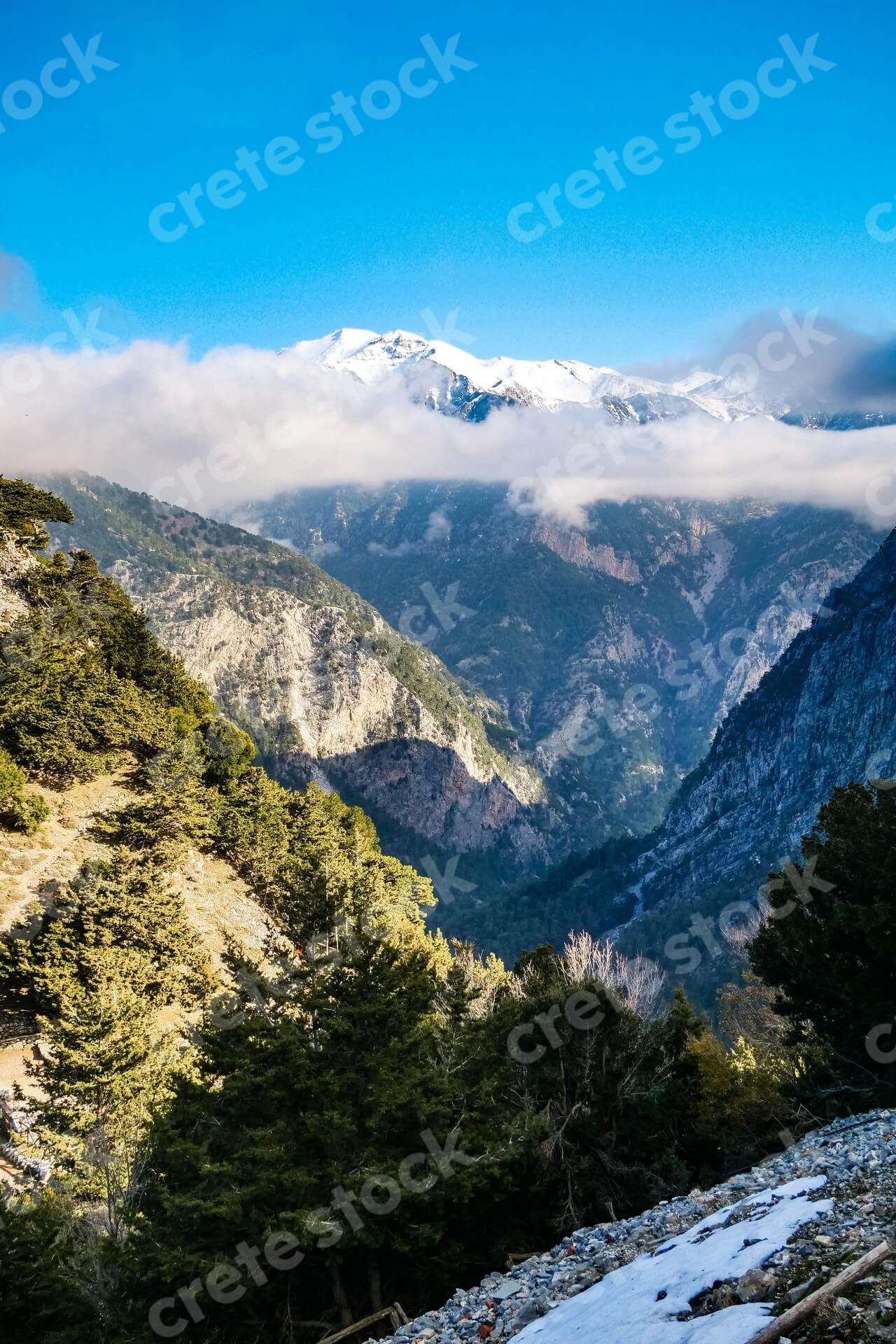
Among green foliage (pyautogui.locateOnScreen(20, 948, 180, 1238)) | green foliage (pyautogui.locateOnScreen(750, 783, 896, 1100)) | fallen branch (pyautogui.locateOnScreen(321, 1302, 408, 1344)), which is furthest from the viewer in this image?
green foliage (pyautogui.locateOnScreen(20, 948, 180, 1238))

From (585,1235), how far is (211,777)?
1678 inches

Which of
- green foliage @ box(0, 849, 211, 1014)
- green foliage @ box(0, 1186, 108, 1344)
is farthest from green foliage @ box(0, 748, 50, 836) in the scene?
green foliage @ box(0, 1186, 108, 1344)

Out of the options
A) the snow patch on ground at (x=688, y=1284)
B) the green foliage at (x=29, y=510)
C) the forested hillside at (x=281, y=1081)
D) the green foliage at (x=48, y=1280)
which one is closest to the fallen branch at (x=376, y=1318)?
the forested hillside at (x=281, y=1081)

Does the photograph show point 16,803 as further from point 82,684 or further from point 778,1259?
point 778,1259

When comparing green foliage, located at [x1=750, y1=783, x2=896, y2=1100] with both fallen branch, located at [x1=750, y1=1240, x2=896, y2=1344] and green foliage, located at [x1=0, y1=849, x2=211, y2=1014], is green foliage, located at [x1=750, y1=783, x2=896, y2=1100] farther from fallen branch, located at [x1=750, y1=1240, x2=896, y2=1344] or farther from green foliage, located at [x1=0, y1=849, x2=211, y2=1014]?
green foliage, located at [x1=0, y1=849, x2=211, y2=1014]

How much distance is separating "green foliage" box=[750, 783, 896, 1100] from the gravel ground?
8.34 m

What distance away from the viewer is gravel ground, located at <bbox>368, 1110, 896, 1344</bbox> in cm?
793

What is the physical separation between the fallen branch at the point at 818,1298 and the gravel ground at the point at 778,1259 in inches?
2.9

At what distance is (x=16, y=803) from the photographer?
131 ft

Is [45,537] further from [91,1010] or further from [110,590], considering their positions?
[91,1010]

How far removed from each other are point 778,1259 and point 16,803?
39.4 meters

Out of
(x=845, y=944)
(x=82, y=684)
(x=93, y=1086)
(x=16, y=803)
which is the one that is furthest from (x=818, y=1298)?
(x=82, y=684)

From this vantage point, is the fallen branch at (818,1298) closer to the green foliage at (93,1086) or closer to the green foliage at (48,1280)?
the green foliage at (48,1280)

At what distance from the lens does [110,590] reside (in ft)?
198
